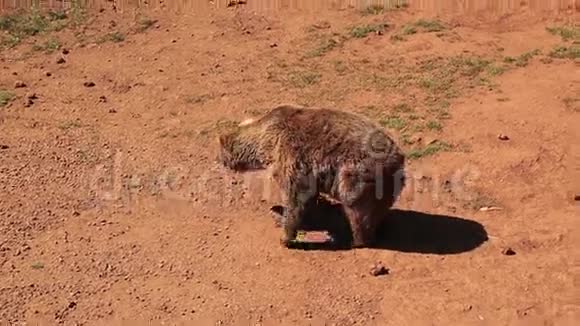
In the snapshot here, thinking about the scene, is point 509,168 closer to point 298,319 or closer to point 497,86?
point 497,86

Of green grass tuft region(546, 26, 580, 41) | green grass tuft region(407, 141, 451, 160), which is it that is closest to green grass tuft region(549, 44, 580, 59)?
green grass tuft region(546, 26, 580, 41)

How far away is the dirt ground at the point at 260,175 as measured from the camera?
24.3ft

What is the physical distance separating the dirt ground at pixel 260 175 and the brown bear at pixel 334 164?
0.33m

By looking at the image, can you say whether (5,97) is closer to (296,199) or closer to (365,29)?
(296,199)

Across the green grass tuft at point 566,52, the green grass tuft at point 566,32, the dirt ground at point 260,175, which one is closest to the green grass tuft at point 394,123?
the dirt ground at point 260,175

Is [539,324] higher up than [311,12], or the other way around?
[311,12]

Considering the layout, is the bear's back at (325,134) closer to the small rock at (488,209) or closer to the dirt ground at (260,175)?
the dirt ground at (260,175)

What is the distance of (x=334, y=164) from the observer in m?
7.85

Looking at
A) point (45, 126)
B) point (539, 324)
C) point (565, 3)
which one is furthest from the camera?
point (565, 3)

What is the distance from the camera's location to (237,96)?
35.3ft

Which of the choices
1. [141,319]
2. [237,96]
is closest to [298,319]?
[141,319]

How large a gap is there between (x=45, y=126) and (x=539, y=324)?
5.76 meters

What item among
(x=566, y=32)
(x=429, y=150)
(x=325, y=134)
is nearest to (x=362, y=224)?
(x=325, y=134)

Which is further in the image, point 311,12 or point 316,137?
point 311,12
